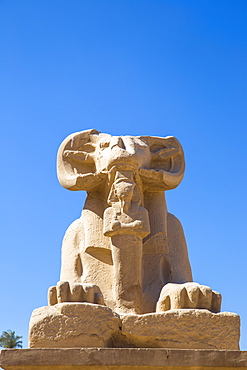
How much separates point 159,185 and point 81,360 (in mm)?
1884

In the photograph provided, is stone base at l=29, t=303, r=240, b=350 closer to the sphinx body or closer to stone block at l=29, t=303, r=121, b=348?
stone block at l=29, t=303, r=121, b=348

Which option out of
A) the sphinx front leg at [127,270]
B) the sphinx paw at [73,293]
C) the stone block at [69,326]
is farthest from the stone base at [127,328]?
the sphinx front leg at [127,270]

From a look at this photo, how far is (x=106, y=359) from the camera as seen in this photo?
4.91m

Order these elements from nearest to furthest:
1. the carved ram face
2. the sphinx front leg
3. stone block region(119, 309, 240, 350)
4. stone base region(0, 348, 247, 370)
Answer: stone base region(0, 348, 247, 370) < stone block region(119, 309, 240, 350) < the sphinx front leg < the carved ram face

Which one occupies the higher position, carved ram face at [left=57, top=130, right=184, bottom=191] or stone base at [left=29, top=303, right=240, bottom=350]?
carved ram face at [left=57, top=130, right=184, bottom=191]

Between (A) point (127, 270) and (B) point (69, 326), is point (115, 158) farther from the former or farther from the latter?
(B) point (69, 326)

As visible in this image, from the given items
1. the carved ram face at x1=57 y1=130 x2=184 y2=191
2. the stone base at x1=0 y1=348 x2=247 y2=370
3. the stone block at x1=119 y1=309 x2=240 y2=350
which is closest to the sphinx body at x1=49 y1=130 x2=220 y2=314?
the carved ram face at x1=57 y1=130 x2=184 y2=191

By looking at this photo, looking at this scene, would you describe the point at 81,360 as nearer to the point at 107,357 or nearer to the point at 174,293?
the point at 107,357

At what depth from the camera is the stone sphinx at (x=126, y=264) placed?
204 inches

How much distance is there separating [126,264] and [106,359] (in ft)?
3.21

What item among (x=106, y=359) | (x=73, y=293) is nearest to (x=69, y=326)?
(x=73, y=293)

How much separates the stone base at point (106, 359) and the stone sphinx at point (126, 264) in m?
0.18

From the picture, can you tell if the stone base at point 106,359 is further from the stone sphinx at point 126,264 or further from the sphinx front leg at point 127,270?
the sphinx front leg at point 127,270

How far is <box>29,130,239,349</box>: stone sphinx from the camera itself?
5.19 meters
